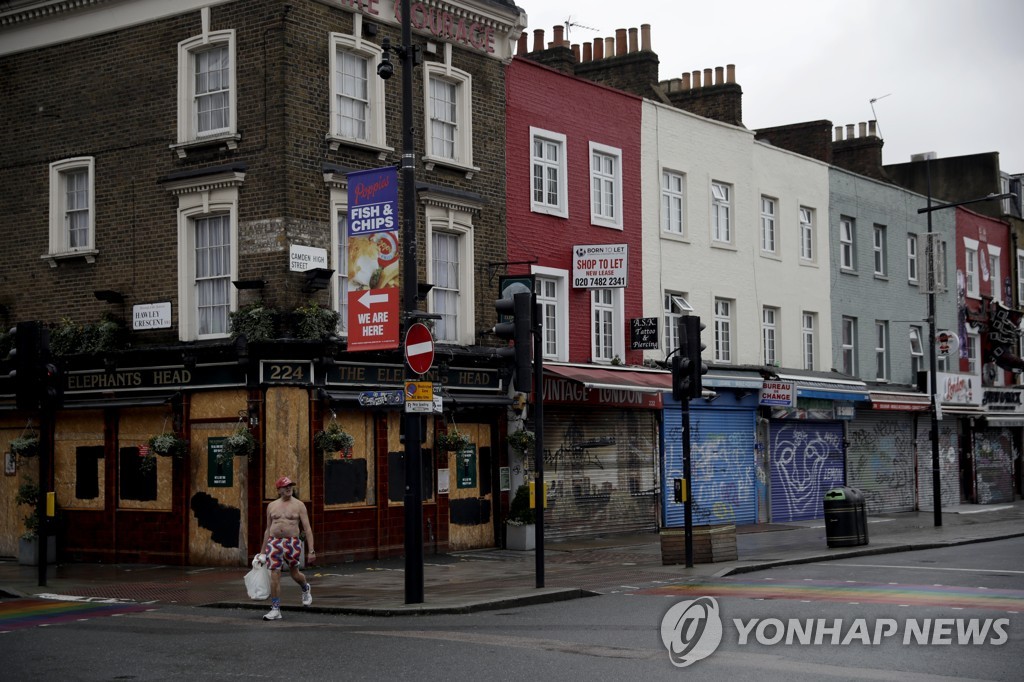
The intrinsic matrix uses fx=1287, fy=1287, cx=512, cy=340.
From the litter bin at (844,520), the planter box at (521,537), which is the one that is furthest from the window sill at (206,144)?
the litter bin at (844,520)

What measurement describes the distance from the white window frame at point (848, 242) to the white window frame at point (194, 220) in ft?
66.9

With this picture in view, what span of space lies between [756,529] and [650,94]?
10.8 meters

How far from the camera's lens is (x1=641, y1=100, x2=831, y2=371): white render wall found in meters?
29.8

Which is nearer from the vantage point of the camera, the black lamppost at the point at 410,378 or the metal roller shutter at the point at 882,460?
the black lamppost at the point at 410,378

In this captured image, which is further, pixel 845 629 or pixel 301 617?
pixel 301 617

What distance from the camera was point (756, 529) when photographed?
29.6 metres

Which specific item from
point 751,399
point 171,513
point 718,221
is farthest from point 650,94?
point 171,513

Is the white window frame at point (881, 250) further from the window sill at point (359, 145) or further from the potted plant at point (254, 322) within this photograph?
the potted plant at point (254, 322)

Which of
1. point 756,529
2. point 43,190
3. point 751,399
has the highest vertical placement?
point 43,190

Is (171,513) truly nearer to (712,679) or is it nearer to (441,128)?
(441,128)

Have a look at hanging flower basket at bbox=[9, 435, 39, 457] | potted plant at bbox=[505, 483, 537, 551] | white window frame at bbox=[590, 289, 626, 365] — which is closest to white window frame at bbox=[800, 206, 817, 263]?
white window frame at bbox=[590, 289, 626, 365]

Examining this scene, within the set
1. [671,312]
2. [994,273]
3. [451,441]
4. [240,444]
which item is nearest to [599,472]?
[671,312]

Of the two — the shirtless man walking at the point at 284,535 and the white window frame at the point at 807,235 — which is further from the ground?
the white window frame at the point at 807,235

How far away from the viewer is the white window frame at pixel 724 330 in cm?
3150
